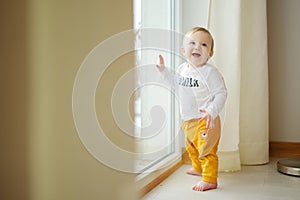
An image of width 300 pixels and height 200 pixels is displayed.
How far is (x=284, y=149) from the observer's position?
72.1 inches

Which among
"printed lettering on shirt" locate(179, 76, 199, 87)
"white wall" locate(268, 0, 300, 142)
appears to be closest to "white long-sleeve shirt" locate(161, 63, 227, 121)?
"printed lettering on shirt" locate(179, 76, 199, 87)

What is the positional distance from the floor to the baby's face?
45cm

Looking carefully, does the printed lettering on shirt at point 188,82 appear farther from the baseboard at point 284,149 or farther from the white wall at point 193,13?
the baseboard at point 284,149

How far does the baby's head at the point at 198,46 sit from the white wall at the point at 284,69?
2.52 ft

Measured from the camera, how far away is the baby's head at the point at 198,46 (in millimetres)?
1208

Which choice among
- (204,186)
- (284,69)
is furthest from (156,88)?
(284,69)

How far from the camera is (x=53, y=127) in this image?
566mm

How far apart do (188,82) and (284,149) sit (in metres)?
0.89

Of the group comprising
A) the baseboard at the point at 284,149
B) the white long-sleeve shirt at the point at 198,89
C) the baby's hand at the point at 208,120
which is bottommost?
the baseboard at the point at 284,149

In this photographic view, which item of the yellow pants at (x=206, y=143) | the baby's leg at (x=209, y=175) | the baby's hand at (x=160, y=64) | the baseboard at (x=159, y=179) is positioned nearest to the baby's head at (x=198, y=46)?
the baby's hand at (x=160, y=64)

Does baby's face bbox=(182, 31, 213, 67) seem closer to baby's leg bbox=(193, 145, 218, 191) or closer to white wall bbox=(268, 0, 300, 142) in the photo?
baby's leg bbox=(193, 145, 218, 191)

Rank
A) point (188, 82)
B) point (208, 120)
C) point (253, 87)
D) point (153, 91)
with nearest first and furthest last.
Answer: point (208, 120)
point (188, 82)
point (153, 91)
point (253, 87)

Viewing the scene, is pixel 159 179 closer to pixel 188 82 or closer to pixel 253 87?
pixel 188 82

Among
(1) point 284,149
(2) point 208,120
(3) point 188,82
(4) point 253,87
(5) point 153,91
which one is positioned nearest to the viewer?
(2) point 208,120
